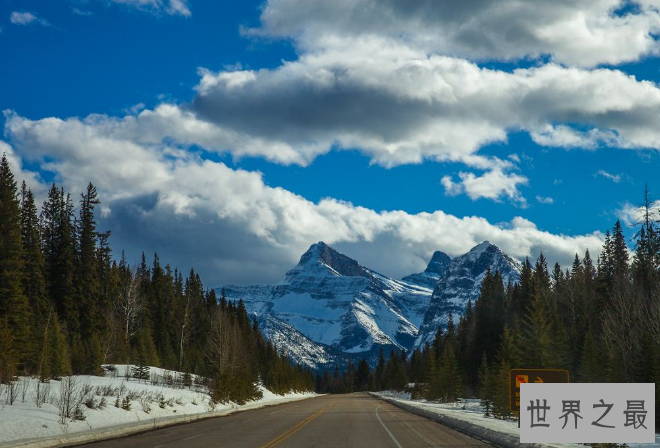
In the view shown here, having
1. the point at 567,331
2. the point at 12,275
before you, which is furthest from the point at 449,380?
the point at 12,275

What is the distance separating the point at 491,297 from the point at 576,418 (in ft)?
321

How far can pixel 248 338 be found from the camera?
11150 cm

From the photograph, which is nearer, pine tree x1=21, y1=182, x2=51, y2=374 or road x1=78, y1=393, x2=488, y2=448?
road x1=78, y1=393, x2=488, y2=448

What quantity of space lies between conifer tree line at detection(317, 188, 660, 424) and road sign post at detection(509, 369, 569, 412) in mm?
20370

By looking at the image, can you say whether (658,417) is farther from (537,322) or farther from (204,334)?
(204,334)

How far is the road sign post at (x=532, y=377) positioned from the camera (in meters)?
18.2

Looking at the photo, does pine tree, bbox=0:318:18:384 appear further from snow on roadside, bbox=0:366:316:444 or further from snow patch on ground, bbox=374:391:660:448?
snow patch on ground, bbox=374:391:660:448

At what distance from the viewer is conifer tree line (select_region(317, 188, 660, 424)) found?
146ft

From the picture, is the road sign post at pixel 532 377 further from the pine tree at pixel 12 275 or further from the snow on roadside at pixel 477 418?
the pine tree at pixel 12 275

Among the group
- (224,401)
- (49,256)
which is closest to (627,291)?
(224,401)

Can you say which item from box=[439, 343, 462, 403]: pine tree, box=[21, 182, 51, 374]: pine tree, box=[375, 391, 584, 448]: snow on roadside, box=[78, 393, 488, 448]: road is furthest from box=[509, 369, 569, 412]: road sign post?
box=[439, 343, 462, 403]: pine tree

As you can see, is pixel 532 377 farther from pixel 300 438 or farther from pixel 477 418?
pixel 477 418

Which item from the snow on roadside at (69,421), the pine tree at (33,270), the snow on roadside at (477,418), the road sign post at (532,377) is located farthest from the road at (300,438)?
the pine tree at (33,270)

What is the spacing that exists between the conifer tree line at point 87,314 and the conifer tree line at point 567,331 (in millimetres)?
24736
